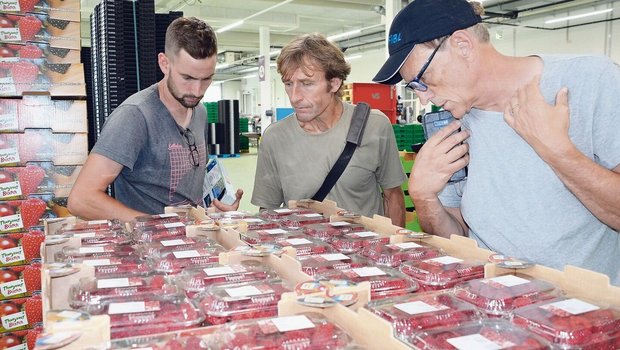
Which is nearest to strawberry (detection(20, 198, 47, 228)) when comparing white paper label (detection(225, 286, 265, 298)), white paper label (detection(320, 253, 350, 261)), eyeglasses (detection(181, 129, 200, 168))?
eyeglasses (detection(181, 129, 200, 168))

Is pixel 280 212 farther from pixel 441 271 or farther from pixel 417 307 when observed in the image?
pixel 417 307

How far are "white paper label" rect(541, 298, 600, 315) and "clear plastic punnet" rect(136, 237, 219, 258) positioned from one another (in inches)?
41.3

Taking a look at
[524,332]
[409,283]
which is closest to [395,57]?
[409,283]

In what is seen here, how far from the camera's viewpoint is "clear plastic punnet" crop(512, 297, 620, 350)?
96cm

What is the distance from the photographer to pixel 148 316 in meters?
1.12

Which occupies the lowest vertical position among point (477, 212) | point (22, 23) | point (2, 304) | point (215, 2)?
point (2, 304)

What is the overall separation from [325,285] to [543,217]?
76 cm

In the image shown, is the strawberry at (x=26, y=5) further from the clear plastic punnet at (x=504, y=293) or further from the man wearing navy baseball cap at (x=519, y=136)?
the clear plastic punnet at (x=504, y=293)

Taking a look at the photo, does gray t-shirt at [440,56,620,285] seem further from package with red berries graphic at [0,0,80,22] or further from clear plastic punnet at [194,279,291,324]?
package with red berries graphic at [0,0,80,22]

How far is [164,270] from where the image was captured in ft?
4.83

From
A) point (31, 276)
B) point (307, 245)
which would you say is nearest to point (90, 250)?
point (307, 245)

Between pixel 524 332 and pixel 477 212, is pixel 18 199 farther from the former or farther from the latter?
pixel 524 332

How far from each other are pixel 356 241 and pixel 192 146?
1.24m

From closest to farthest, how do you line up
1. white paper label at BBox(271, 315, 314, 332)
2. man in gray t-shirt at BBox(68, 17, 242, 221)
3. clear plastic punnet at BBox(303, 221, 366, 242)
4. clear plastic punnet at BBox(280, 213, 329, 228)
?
white paper label at BBox(271, 315, 314, 332) < clear plastic punnet at BBox(303, 221, 366, 242) < clear plastic punnet at BBox(280, 213, 329, 228) < man in gray t-shirt at BBox(68, 17, 242, 221)
